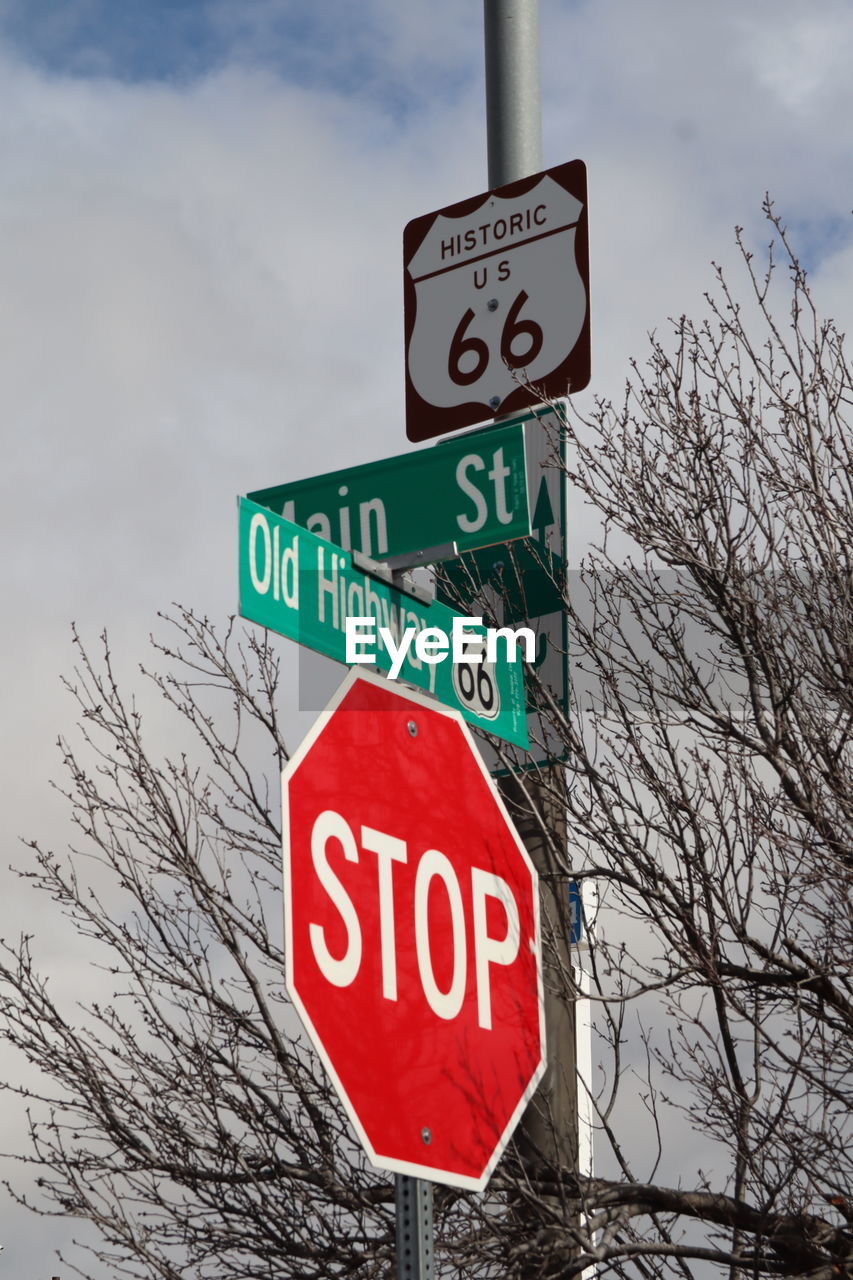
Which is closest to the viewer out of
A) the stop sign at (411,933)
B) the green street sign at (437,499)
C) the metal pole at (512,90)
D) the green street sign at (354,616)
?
the stop sign at (411,933)

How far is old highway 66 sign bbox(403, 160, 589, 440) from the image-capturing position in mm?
6086

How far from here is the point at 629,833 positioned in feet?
22.3

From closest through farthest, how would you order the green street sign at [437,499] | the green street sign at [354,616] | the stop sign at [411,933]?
1. the stop sign at [411,933]
2. the green street sign at [354,616]
3. the green street sign at [437,499]

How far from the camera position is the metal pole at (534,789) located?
6102 millimetres

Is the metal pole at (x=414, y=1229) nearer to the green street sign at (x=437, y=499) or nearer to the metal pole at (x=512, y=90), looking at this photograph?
the green street sign at (x=437, y=499)

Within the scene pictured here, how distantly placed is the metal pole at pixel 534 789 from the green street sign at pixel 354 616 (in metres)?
2.30

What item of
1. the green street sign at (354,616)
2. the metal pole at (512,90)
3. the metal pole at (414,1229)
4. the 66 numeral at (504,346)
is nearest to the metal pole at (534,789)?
the metal pole at (512,90)

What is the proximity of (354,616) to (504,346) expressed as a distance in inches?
116

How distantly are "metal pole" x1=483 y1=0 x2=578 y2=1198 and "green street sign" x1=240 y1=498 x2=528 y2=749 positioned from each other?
7.55ft

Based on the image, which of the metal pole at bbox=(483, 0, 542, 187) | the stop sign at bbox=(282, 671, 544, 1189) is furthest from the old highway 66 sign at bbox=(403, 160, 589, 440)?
the stop sign at bbox=(282, 671, 544, 1189)

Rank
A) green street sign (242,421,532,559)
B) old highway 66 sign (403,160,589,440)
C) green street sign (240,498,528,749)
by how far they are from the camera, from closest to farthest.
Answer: green street sign (240,498,528,749) → green street sign (242,421,532,559) → old highway 66 sign (403,160,589,440)

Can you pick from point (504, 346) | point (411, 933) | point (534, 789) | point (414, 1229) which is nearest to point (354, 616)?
point (411, 933)

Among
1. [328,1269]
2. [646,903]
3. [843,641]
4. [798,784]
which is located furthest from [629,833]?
[328,1269]

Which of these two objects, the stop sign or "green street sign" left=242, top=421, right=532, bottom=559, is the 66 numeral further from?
the stop sign
